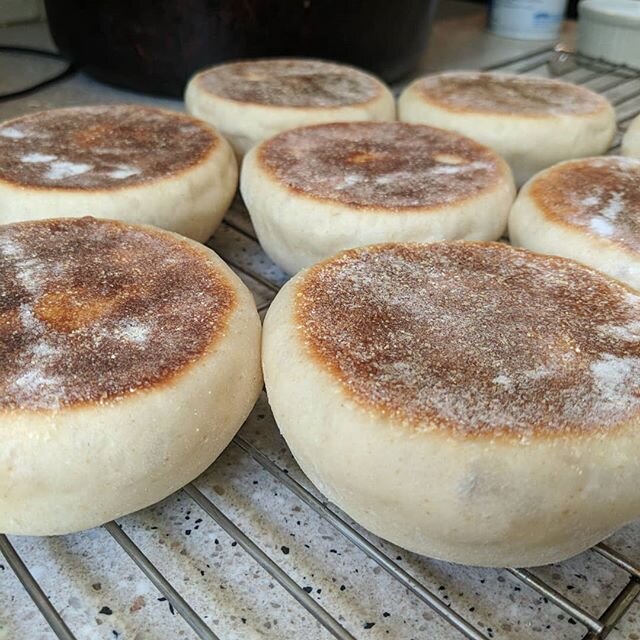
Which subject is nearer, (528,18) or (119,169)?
(119,169)

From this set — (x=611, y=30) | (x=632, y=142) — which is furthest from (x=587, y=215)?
(x=611, y=30)

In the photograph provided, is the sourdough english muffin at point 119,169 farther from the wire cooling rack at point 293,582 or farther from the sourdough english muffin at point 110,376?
the wire cooling rack at point 293,582

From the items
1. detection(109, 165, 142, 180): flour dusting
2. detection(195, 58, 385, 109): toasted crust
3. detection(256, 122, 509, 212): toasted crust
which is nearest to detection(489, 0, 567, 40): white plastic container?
detection(195, 58, 385, 109): toasted crust

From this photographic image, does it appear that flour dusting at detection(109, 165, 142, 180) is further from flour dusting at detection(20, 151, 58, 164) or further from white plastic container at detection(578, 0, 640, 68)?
white plastic container at detection(578, 0, 640, 68)

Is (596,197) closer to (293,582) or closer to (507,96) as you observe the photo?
(507,96)

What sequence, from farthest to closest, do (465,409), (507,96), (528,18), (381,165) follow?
A: 1. (528,18)
2. (507,96)
3. (381,165)
4. (465,409)

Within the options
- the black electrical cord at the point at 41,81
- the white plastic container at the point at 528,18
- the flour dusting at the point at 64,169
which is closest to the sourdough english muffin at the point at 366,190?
the flour dusting at the point at 64,169

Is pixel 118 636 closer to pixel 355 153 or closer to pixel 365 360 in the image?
pixel 365 360
